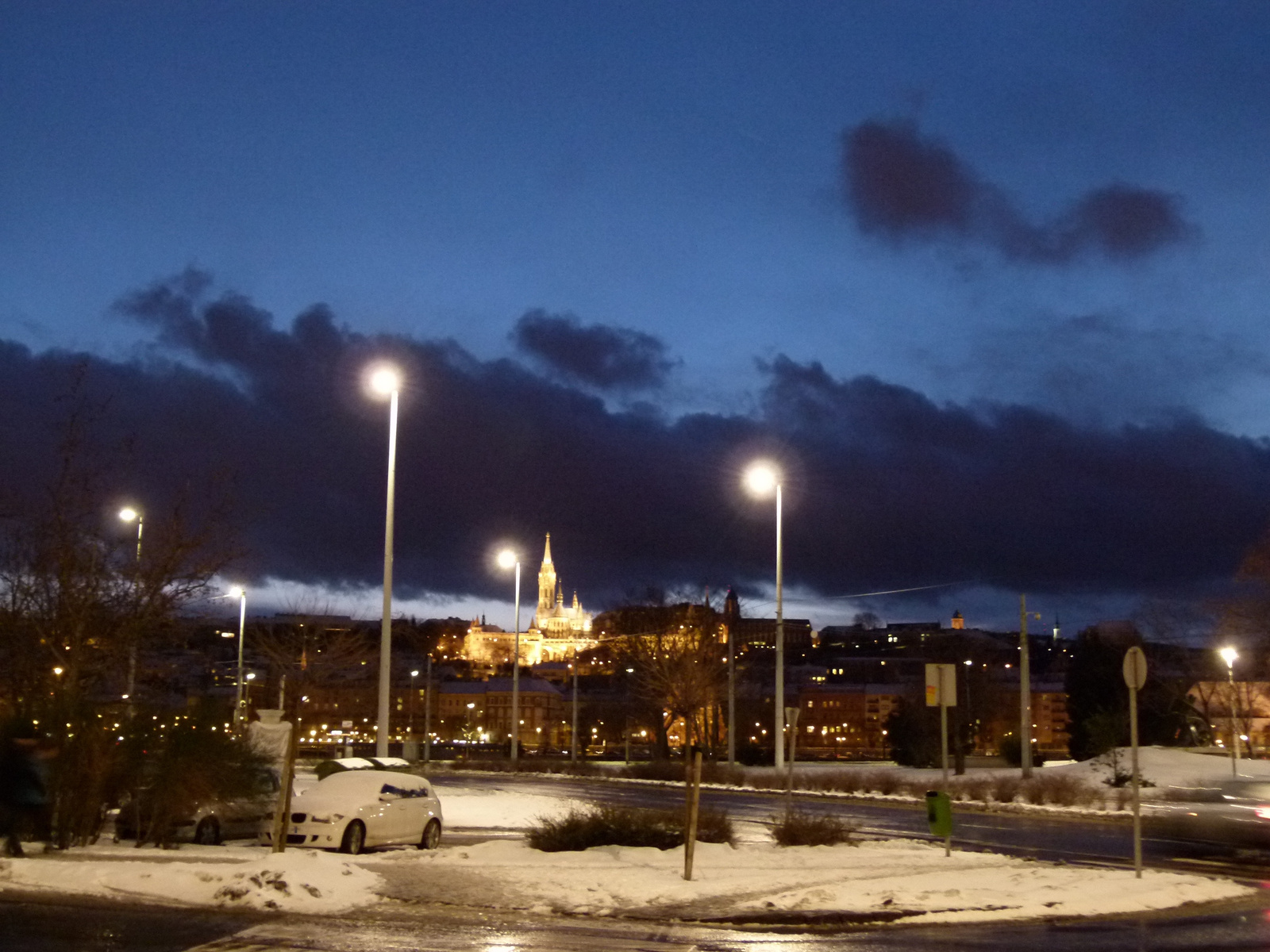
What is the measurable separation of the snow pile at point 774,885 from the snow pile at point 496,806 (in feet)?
22.1

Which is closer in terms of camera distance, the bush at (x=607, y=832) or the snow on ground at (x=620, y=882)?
the snow on ground at (x=620, y=882)


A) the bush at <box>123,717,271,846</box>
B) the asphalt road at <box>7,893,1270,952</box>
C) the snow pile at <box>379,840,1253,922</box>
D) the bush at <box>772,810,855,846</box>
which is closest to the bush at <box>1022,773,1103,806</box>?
the bush at <box>772,810,855,846</box>

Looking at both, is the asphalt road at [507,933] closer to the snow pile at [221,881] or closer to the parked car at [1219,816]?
the snow pile at [221,881]

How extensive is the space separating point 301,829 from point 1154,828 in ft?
63.0

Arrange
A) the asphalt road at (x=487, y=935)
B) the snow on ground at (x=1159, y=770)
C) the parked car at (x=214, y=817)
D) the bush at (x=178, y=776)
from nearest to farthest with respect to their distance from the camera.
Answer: the asphalt road at (x=487, y=935) → the bush at (x=178, y=776) → the parked car at (x=214, y=817) → the snow on ground at (x=1159, y=770)

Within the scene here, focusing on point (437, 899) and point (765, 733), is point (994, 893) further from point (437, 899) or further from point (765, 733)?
point (765, 733)

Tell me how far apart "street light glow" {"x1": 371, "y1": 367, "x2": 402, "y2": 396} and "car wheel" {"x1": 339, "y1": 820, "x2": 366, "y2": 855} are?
12041 millimetres

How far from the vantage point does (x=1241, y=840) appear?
86.1ft

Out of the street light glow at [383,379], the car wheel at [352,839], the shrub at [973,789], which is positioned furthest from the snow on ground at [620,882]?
the shrub at [973,789]

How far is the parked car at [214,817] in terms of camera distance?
18453 millimetres

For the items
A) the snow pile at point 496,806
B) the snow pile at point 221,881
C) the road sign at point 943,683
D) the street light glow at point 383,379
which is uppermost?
the street light glow at point 383,379

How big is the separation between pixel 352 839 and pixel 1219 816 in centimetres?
2302

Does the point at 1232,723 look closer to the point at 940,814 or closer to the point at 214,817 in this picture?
the point at 940,814

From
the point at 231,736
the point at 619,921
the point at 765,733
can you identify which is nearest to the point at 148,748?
the point at 231,736
